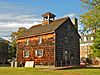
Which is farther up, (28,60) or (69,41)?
(69,41)

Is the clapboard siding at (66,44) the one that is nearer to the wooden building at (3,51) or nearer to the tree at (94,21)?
the tree at (94,21)

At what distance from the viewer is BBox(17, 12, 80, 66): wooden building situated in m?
50.7

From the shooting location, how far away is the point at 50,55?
167 ft

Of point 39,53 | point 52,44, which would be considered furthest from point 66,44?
point 39,53

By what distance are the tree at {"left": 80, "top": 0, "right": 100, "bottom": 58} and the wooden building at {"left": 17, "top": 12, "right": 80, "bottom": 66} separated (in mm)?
14521

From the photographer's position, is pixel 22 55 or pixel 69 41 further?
pixel 22 55

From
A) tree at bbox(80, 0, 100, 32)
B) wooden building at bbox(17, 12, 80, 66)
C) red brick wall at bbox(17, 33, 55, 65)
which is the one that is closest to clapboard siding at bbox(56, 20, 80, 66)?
wooden building at bbox(17, 12, 80, 66)

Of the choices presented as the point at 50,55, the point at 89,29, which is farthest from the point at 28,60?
the point at 89,29

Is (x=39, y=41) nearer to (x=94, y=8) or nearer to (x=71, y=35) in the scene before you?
(x=71, y=35)

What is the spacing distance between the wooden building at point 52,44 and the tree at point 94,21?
47.6 feet

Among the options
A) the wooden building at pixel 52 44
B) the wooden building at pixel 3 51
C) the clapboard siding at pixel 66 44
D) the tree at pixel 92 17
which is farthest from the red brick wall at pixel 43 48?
the wooden building at pixel 3 51

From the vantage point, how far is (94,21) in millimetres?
34281

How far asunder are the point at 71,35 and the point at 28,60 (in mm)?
11750

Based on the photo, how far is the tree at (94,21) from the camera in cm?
3362
